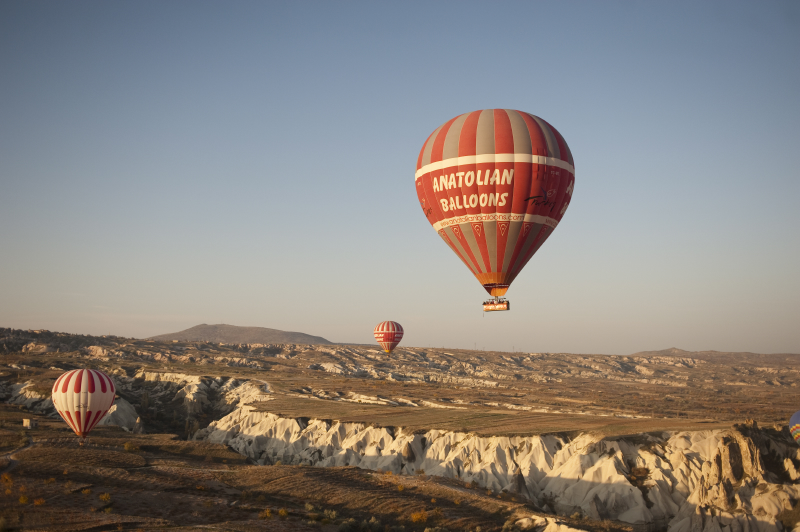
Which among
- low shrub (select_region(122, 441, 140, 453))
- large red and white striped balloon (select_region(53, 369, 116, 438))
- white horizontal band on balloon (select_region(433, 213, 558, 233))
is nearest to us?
white horizontal band on balloon (select_region(433, 213, 558, 233))

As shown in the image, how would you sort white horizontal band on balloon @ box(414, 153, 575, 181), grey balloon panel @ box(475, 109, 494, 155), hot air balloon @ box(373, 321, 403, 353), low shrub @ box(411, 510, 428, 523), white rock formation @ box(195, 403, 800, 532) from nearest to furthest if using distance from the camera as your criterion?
1. low shrub @ box(411, 510, 428, 523)
2. white rock formation @ box(195, 403, 800, 532)
3. white horizontal band on balloon @ box(414, 153, 575, 181)
4. grey balloon panel @ box(475, 109, 494, 155)
5. hot air balloon @ box(373, 321, 403, 353)

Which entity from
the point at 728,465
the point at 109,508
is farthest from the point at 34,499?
the point at 728,465

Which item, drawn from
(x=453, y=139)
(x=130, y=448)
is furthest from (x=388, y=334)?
(x=453, y=139)

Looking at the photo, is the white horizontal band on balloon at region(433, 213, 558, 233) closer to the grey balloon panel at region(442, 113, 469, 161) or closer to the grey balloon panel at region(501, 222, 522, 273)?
the grey balloon panel at region(501, 222, 522, 273)

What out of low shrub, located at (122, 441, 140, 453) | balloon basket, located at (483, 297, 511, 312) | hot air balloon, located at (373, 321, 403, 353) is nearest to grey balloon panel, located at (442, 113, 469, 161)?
balloon basket, located at (483, 297, 511, 312)

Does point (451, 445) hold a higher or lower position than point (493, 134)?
lower

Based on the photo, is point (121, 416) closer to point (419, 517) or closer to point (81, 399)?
point (81, 399)

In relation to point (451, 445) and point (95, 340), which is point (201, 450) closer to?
point (451, 445)
